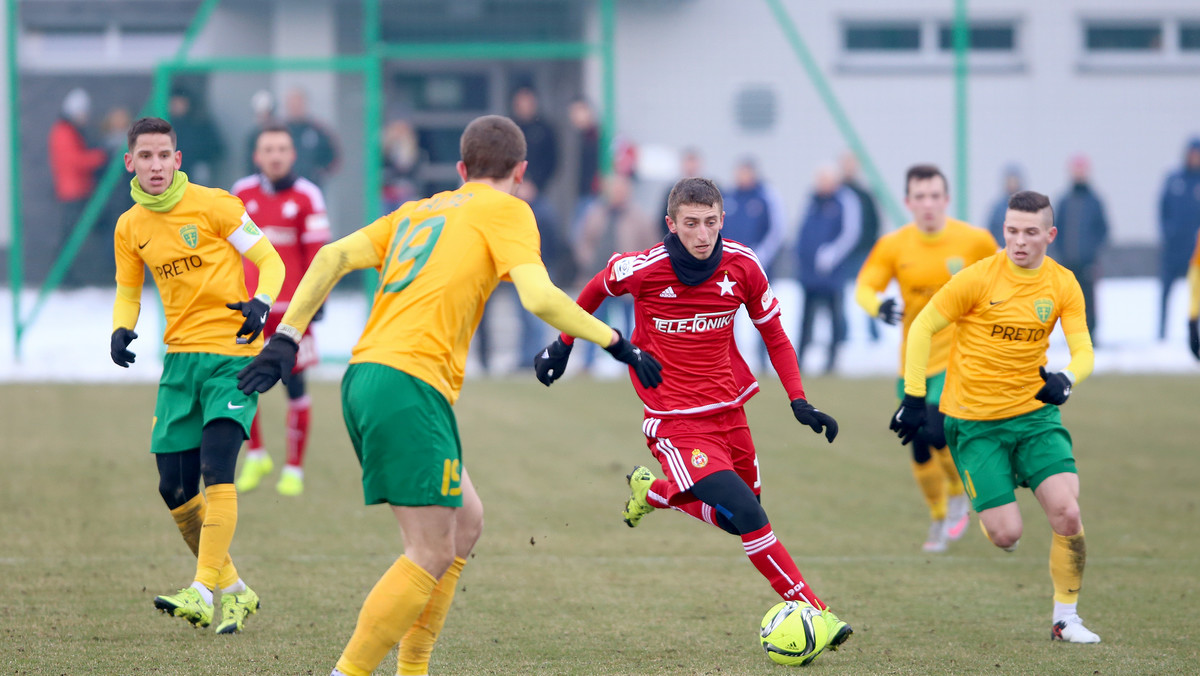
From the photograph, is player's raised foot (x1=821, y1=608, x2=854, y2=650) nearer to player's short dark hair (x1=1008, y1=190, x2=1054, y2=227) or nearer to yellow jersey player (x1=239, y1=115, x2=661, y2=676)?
yellow jersey player (x1=239, y1=115, x2=661, y2=676)

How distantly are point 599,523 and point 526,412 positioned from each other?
4.31 metres

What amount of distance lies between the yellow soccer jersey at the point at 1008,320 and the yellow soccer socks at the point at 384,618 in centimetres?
267

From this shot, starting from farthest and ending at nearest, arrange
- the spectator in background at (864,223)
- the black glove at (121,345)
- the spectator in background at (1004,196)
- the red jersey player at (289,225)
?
the spectator in background at (1004,196)
the spectator in background at (864,223)
the red jersey player at (289,225)
the black glove at (121,345)

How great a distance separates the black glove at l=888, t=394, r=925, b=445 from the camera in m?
5.58

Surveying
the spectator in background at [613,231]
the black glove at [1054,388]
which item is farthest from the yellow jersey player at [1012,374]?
the spectator in background at [613,231]

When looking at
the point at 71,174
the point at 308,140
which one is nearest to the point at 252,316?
the point at 308,140

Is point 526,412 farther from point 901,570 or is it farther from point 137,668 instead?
point 137,668

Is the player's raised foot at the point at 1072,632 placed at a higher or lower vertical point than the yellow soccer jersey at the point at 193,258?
lower

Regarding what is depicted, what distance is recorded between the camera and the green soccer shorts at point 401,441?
13.5 feet

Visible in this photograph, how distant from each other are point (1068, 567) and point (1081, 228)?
1079 cm

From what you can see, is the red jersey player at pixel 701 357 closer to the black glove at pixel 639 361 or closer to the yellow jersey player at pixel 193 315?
the black glove at pixel 639 361

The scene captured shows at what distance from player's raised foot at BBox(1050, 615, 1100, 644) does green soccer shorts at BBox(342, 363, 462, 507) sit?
265cm

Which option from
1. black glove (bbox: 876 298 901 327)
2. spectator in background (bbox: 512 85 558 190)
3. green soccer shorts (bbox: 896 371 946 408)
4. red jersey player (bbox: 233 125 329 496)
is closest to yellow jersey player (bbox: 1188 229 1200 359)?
green soccer shorts (bbox: 896 371 946 408)

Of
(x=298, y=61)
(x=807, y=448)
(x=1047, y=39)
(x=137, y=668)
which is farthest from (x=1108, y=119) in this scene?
(x=137, y=668)
